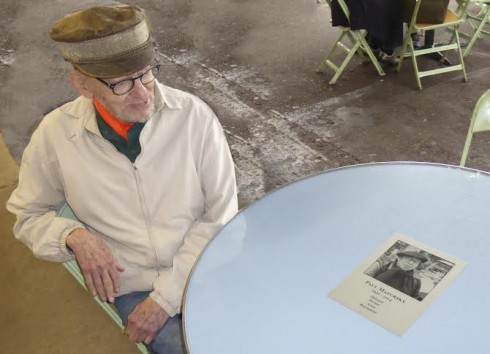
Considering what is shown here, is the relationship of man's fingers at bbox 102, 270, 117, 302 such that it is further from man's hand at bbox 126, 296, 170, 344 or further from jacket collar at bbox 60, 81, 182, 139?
jacket collar at bbox 60, 81, 182, 139

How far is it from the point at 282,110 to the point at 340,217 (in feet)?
9.42

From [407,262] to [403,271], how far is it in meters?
0.04

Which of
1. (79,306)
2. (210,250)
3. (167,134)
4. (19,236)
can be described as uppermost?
(167,134)

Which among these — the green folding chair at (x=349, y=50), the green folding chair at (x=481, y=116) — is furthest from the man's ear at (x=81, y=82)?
the green folding chair at (x=349, y=50)

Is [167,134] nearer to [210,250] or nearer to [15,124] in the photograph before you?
[210,250]

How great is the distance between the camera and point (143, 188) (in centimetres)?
194

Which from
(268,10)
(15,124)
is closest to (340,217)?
(15,124)

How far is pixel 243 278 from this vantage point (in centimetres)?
162

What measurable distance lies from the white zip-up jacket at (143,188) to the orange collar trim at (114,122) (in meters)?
0.03

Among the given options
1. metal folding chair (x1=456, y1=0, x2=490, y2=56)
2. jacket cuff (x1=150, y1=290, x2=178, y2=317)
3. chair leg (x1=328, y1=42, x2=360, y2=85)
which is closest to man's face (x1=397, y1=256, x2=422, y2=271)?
jacket cuff (x1=150, y1=290, x2=178, y2=317)

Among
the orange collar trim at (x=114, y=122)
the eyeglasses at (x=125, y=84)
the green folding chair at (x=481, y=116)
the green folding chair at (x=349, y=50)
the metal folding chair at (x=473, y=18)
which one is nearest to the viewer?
the eyeglasses at (x=125, y=84)

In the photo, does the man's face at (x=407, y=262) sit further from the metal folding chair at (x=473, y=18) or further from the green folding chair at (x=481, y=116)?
the metal folding chair at (x=473, y=18)

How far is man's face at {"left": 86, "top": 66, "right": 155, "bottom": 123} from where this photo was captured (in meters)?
1.82

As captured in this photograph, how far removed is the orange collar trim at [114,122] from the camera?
192 centimetres
